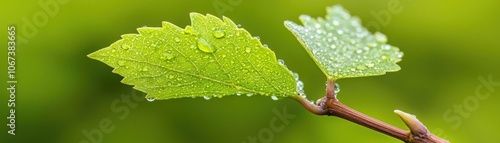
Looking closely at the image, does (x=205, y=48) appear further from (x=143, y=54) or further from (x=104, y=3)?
(x=104, y=3)

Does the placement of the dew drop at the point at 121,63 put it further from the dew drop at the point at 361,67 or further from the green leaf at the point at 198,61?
the dew drop at the point at 361,67

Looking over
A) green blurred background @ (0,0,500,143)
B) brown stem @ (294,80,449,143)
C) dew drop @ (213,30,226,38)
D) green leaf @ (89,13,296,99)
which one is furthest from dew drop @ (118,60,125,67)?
green blurred background @ (0,0,500,143)

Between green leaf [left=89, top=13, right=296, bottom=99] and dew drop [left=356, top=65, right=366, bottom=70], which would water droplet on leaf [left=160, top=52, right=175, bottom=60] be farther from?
dew drop [left=356, top=65, right=366, bottom=70]

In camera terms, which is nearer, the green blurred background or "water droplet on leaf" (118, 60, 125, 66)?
"water droplet on leaf" (118, 60, 125, 66)

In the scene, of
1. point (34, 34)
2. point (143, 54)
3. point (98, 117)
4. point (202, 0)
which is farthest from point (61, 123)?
point (143, 54)

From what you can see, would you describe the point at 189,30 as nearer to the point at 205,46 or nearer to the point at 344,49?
the point at 205,46

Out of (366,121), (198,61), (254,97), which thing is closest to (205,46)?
(198,61)

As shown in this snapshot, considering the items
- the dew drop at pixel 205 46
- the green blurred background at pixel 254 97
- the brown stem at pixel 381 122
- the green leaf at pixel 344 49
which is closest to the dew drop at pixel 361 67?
the green leaf at pixel 344 49

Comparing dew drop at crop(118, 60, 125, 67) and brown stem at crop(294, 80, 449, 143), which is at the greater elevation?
dew drop at crop(118, 60, 125, 67)
